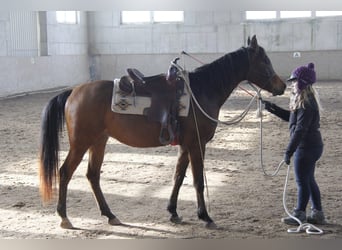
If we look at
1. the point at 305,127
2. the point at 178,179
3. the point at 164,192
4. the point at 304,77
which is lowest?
the point at 164,192

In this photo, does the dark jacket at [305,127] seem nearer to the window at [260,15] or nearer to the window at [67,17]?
the window at [67,17]

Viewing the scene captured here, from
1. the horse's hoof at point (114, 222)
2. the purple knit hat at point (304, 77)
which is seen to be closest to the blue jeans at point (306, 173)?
the purple knit hat at point (304, 77)

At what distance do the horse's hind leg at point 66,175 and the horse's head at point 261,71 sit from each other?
1.40m

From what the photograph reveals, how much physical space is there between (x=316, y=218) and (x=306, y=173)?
0.35 m

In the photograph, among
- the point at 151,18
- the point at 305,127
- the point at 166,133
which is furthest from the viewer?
the point at 151,18

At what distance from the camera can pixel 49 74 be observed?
13883mm

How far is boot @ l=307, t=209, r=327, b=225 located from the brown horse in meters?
0.71

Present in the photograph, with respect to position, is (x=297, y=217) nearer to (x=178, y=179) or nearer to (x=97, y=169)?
(x=178, y=179)

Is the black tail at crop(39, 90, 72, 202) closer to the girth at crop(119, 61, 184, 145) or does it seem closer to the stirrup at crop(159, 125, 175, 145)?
the girth at crop(119, 61, 184, 145)

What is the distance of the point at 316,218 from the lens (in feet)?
11.5

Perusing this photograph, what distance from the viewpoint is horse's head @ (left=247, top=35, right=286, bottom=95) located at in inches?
142

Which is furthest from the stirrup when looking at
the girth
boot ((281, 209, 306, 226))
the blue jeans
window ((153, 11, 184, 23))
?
window ((153, 11, 184, 23))

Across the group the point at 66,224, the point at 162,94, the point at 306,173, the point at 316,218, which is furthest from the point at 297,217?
the point at 66,224

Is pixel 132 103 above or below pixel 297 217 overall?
→ above
